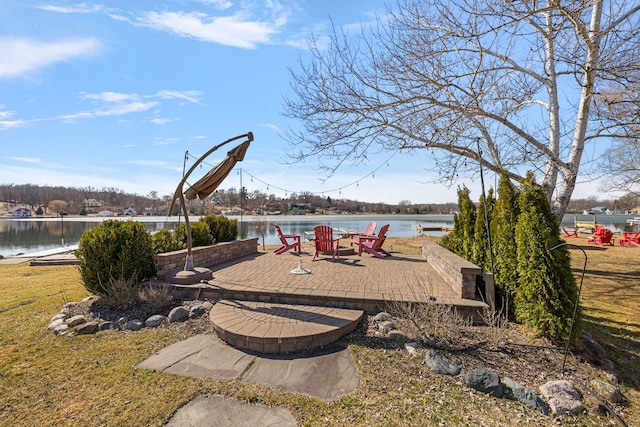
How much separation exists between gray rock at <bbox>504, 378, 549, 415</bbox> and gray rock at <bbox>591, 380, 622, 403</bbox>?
0.59 metres

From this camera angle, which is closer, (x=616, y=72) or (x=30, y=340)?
(x=30, y=340)

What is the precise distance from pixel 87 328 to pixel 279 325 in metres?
2.29

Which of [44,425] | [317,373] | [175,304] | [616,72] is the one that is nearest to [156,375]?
[44,425]

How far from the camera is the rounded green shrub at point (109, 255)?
4324mm

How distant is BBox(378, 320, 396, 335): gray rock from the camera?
3.38m

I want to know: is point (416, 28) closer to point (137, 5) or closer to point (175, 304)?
point (137, 5)

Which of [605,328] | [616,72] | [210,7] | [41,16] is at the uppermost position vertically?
[210,7]

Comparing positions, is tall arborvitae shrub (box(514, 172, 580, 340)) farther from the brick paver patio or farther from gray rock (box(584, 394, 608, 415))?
gray rock (box(584, 394, 608, 415))

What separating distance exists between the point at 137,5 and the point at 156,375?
5.80 meters

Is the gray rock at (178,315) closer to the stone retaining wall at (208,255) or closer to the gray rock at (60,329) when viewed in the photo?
the gray rock at (60,329)

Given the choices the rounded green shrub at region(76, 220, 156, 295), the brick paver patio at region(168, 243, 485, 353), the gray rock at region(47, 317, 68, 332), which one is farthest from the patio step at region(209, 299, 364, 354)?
the gray rock at region(47, 317, 68, 332)

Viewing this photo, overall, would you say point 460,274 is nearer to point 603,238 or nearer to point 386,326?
point 386,326

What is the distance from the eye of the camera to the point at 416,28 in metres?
5.39

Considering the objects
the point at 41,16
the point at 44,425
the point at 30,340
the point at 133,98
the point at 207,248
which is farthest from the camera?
the point at 133,98
